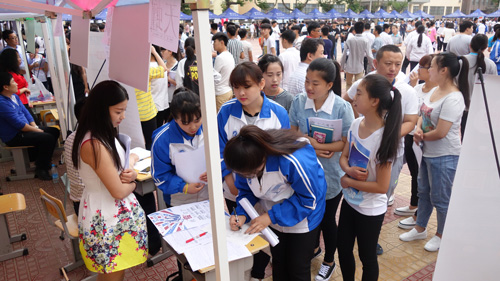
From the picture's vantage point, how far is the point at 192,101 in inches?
82.2

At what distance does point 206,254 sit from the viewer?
1575mm

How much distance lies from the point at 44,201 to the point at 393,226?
308cm

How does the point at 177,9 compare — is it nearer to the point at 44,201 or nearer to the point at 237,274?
the point at 237,274

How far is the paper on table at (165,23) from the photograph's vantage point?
3.68 ft

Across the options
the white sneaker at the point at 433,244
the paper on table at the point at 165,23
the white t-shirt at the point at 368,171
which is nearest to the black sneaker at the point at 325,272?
the white t-shirt at the point at 368,171

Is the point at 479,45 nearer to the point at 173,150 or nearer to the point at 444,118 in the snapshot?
the point at 444,118

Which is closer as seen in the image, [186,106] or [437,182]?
[186,106]

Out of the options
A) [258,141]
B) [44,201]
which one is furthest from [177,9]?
[44,201]

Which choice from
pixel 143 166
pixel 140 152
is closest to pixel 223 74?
pixel 140 152

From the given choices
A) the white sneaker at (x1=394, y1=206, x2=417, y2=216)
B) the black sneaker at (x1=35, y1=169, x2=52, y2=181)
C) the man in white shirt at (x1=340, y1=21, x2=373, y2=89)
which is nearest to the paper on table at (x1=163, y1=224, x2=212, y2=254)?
the white sneaker at (x1=394, y1=206, x2=417, y2=216)

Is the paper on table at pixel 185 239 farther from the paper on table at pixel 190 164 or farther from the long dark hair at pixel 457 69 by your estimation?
the long dark hair at pixel 457 69

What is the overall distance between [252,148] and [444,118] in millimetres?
1811

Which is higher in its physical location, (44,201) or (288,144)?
(288,144)

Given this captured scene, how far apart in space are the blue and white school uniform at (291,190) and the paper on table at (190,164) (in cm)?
36
